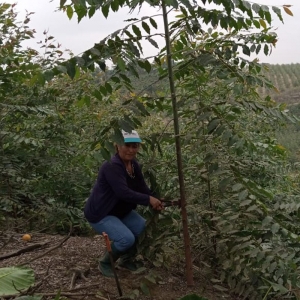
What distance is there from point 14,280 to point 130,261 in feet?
5.33

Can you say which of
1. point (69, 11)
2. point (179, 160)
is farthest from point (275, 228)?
point (69, 11)

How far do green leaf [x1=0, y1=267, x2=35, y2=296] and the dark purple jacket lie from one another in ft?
3.81

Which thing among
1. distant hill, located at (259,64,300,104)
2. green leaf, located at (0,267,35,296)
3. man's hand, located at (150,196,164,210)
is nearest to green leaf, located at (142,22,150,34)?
man's hand, located at (150,196,164,210)

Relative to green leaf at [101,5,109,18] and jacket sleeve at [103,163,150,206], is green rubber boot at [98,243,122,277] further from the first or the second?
green leaf at [101,5,109,18]

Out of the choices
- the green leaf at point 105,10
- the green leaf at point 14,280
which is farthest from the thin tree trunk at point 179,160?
the green leaf at point 14,280

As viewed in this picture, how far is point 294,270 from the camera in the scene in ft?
9.33

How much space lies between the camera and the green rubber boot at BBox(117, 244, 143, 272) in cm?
372

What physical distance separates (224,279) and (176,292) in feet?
1.28


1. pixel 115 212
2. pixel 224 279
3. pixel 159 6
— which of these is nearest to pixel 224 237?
pixel 224 279

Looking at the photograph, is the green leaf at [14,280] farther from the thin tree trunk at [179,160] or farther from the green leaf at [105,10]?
the green leaf at [105,10]

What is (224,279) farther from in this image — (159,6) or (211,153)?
(159,6)

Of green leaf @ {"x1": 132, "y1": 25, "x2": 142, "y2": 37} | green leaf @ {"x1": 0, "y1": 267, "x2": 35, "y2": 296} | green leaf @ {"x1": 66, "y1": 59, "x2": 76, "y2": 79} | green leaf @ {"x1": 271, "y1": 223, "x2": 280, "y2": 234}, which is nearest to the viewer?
green leaf @ {"x1": 0, "y1": 267, "x2": 35, "y2": 296}

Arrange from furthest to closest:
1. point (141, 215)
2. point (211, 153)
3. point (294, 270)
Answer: point (141, 215)
point (211, 153)
point (294, 270)

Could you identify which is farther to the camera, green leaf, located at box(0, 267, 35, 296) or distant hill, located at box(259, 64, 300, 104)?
distant hill, located at box(259, 64, 300, 104)
